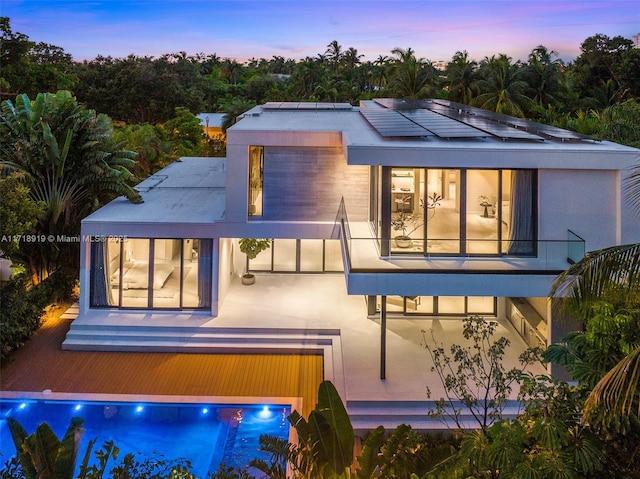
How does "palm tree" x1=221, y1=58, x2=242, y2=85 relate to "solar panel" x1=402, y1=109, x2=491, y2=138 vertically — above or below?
above

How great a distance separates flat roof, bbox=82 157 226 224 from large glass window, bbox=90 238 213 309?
79cm

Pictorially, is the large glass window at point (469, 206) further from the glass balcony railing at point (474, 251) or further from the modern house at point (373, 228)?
the glass balcony railing at point (474, 251)

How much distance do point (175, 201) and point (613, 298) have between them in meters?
15.1

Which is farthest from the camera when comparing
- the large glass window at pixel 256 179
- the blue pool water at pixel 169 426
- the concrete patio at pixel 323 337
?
the large glass window at pixel 256 179

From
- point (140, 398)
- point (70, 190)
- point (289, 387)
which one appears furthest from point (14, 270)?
point (289, 387)

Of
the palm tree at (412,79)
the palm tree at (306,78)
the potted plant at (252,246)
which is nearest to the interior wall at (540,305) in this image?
the potted plant at (252,246)

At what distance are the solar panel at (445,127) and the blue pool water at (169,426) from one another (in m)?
8.74

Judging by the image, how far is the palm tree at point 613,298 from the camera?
5.39 metres

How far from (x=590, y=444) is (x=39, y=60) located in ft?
186

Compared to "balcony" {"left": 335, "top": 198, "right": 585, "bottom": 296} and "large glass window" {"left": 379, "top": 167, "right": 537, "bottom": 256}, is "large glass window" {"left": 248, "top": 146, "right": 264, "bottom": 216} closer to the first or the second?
"balcony" {"left": 335, "top": 198, "right": 585, "bottom": 296}

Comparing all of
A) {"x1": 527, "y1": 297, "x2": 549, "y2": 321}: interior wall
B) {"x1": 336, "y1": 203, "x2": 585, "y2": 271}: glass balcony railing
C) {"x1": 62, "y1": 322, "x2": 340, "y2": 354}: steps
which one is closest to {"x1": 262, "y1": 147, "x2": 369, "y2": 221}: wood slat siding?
{"x1": 62, "y1": 322, "x2": 340, "y2": 354}: steps

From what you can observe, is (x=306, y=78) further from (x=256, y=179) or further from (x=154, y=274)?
(x=154, y=274)

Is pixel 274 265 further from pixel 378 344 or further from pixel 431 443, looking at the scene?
pixel 431 443

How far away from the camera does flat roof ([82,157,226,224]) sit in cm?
1600
